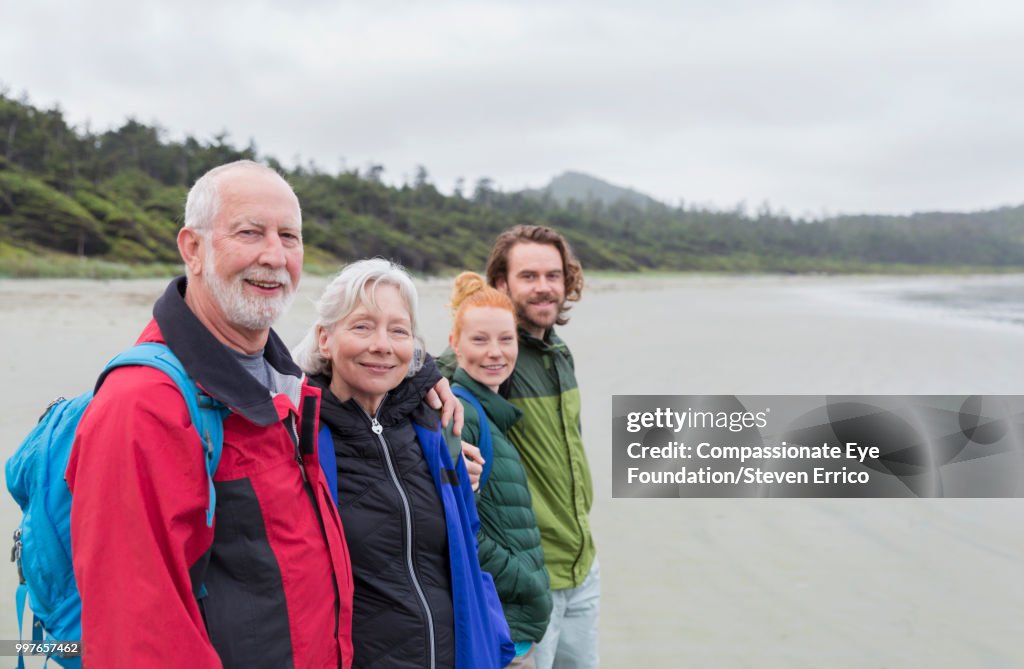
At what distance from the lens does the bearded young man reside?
2490 mm

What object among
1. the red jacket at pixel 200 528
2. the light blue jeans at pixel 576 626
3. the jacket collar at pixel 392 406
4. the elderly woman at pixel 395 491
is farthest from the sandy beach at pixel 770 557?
the red jacket at pixel 200 528

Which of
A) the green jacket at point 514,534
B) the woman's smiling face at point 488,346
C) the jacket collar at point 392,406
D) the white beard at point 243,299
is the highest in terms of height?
the white beard at point 243,299

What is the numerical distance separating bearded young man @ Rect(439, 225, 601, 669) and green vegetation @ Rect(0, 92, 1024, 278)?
4.30 ft

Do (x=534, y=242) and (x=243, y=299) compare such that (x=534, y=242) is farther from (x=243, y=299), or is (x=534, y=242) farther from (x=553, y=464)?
(x=243, y=299)

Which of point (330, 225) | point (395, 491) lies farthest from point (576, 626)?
point (330, 225)

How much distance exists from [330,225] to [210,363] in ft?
115

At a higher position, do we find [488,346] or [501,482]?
[488,346]

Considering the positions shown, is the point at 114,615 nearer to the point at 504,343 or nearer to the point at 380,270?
the point at 380,270

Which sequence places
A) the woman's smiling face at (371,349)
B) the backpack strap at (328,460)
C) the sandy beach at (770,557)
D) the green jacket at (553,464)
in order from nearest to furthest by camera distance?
the backpack strap at (328,460), the woman's smiling face at (371,349), the green jacket at (553,464), the sandy beach at (770,557)

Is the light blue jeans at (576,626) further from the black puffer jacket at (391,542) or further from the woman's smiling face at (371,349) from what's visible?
the woman's smiling face at (371,349)

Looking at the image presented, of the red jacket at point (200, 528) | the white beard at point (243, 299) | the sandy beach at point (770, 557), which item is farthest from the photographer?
the sandy beach at point (770, 557)

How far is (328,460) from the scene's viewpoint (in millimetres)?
1770

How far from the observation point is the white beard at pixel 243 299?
5.09 feet

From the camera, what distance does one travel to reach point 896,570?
14.5 ft
